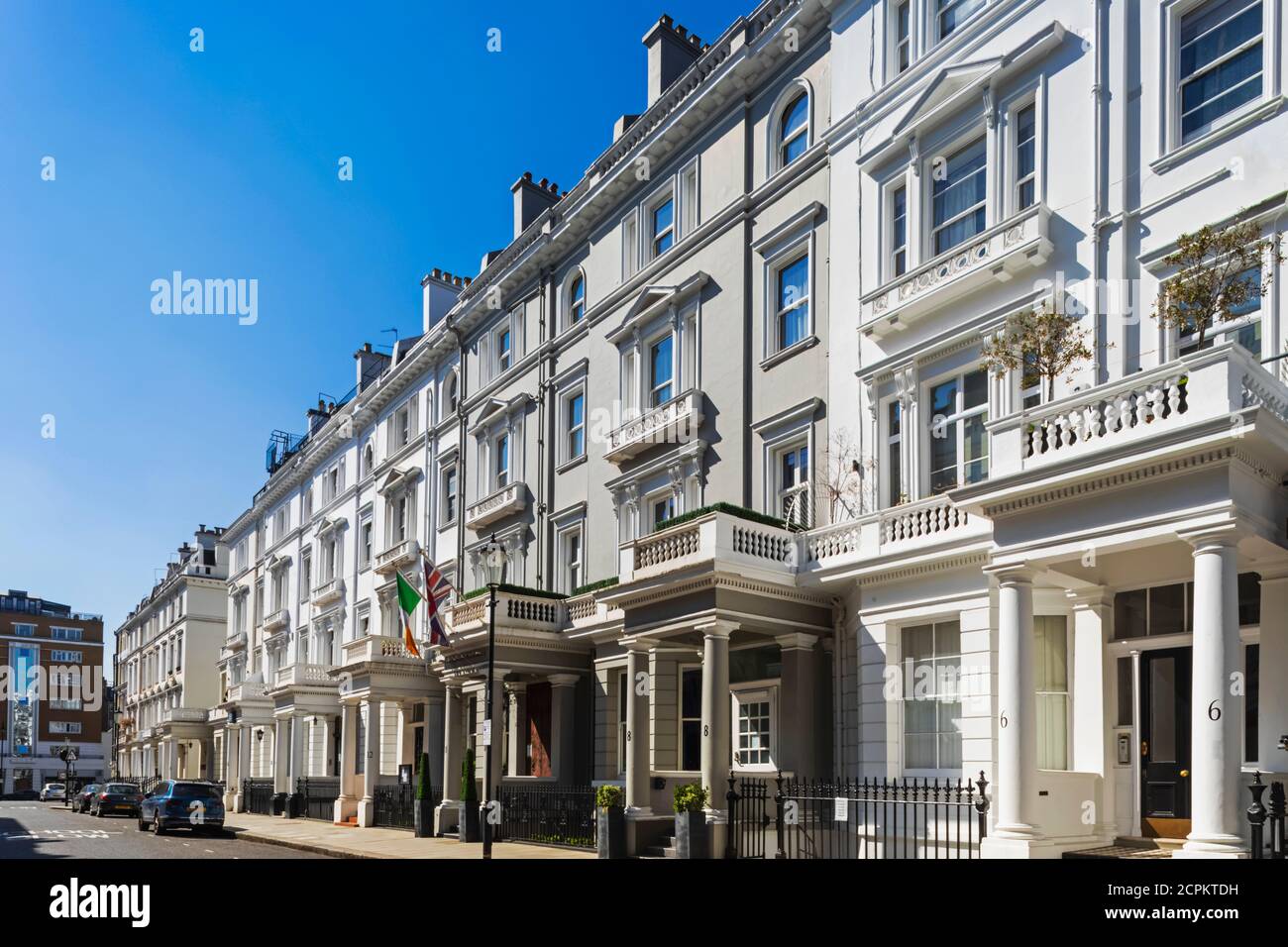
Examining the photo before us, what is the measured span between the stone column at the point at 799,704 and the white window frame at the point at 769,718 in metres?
0.74

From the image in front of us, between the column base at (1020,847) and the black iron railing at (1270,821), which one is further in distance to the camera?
the column base at (1020,847)

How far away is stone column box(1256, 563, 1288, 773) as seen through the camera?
1391cm

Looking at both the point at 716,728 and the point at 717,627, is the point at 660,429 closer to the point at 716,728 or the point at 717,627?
the point at 717,627

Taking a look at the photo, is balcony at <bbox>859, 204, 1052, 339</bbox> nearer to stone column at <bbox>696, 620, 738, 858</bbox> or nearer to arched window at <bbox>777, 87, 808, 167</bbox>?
arched window at <bbox>777, 87, 808, 167</bbox>

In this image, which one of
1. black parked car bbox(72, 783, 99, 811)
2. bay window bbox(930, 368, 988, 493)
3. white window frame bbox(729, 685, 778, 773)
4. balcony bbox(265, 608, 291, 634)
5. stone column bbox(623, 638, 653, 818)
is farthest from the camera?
black parked car bbox(72, 783, 99, 811)

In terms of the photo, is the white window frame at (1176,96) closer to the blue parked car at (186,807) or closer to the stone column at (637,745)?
the stone column at (637,745)

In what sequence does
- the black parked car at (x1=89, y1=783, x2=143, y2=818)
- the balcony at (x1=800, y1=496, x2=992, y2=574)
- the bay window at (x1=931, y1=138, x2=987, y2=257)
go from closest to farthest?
the balcony at (x1=800, y1=496, x2=992, y2=574) < the bay window at (x1=931, y1=138, x2=987, y2=257) < the black parked car at (x1=89, y1=783, x2=143, y2=818)

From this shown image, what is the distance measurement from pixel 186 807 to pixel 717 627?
2136 centimetres

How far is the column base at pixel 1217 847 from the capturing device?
1170 cm

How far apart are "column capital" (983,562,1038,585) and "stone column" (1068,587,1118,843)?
5.61 feet

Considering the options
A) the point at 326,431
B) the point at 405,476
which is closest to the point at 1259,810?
the point at 405,476

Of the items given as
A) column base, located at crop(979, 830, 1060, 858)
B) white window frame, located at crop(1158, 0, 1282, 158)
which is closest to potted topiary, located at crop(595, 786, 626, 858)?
column base, located at crop(979, 830, 1060, 858)

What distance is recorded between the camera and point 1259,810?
476 inches

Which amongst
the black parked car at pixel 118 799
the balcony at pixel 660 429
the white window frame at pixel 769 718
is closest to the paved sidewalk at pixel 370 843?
the white window frame at pixel 769 718
